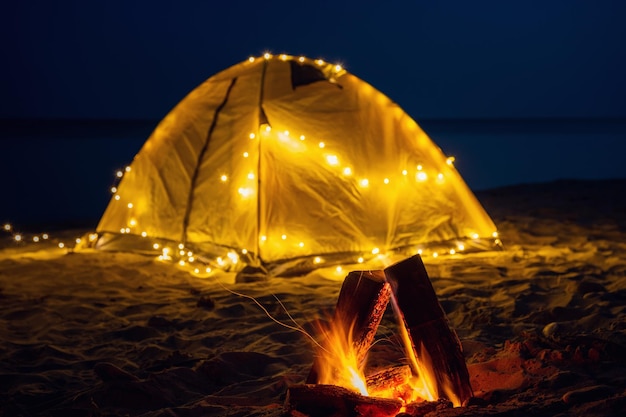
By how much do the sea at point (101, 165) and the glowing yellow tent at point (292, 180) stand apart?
3.27m

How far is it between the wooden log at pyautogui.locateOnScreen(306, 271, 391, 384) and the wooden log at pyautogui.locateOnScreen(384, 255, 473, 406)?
9 cm

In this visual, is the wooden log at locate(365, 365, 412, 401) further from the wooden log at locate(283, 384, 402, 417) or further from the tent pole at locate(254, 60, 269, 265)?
the tent pole at locate(254, 60, 269, 265)

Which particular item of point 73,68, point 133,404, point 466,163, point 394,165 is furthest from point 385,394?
point 73,68

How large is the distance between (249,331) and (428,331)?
5.77 feet

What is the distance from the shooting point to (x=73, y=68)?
145ft

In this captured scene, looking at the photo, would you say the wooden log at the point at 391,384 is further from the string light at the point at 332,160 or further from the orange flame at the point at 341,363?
the string light at the point at 332,160

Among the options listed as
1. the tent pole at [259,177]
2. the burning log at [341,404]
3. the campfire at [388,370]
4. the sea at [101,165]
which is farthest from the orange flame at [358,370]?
the sea at [101,165]

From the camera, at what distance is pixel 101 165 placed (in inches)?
664

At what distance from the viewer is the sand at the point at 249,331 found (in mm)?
3094

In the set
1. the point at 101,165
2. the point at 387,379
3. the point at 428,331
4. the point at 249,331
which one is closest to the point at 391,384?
the point at 387,379

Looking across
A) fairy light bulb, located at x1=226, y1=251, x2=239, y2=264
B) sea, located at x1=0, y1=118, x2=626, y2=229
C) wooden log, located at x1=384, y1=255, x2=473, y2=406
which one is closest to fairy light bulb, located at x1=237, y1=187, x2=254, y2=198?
fairy light bulb, located at x1=226, y1=251, x2=239, y2=264

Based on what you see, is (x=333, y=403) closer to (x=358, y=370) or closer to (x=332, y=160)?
(x=358, y=370)

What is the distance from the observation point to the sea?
1226cm

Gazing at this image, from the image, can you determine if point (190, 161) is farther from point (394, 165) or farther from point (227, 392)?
point (227, 392)
